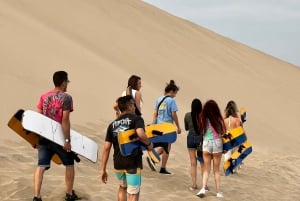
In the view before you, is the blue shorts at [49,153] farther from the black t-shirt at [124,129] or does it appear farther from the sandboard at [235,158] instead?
the sandboard at [235,158]

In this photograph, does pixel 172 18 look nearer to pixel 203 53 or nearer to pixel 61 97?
pixel 203 53

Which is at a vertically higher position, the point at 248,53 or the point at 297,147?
the point at 248,53

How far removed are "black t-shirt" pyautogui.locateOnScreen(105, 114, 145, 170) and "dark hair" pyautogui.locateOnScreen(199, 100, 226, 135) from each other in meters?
1.96

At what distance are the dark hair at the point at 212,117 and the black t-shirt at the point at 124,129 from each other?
196cm

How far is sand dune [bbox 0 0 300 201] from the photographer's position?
27.0ft

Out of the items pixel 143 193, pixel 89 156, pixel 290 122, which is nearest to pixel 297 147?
pixel 290 122

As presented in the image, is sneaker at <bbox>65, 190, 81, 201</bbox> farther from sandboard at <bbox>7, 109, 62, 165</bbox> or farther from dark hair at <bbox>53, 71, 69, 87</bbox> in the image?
dark hair at <bbox>53, 71, 69, 87</bbox>

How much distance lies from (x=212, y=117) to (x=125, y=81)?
8213 millimetres

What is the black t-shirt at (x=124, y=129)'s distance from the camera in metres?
5.42

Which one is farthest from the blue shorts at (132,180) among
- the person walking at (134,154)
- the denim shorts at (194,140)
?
the denim shorts at (194,140)

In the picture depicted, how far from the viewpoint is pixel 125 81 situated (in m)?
15.3

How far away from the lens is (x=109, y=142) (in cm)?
556

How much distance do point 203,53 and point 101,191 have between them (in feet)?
70.4

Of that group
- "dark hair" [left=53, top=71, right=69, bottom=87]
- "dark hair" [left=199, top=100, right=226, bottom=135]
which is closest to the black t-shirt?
"dark hair" [left=53, top=71, right=69, bottom=87]
